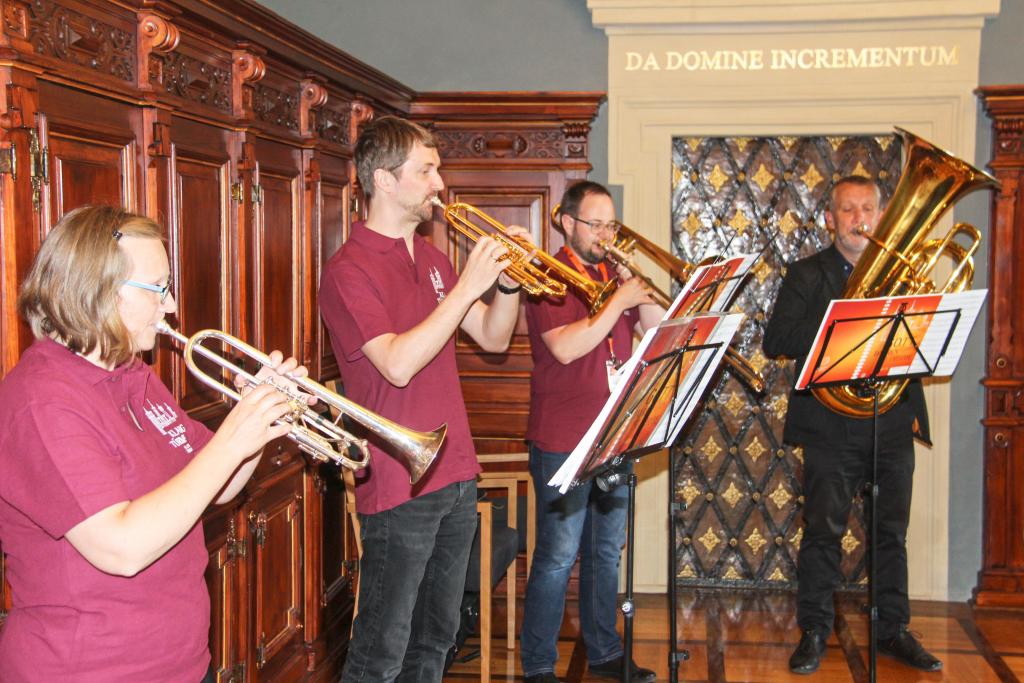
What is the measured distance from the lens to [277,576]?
11.8 ft

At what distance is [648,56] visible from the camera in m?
5.01

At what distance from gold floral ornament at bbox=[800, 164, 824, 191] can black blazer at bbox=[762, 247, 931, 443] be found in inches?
39.4

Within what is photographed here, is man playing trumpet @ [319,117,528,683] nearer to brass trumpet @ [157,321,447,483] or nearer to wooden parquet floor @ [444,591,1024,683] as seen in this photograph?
brass trumpet @ [157,321,447,483]

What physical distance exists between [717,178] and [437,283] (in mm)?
2622

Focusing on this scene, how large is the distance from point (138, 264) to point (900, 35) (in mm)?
4151

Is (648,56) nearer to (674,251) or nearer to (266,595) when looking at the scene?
(674,251)

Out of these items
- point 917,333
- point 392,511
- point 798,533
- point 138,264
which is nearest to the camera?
point 138,264

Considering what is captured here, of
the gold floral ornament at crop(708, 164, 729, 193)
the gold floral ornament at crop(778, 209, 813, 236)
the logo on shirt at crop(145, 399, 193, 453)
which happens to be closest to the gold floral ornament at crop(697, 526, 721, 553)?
the gold floral ornament at crop(778, 209, 813, 236)

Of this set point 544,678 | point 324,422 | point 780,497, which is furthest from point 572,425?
A: point 780,497

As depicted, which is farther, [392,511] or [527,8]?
[527,8]

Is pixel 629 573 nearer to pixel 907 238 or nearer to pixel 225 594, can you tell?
pixel 225 594

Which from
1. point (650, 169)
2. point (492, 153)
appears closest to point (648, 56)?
point (650, 169)

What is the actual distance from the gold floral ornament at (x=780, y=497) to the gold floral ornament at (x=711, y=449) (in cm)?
34

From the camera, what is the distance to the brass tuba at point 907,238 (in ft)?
12.9
